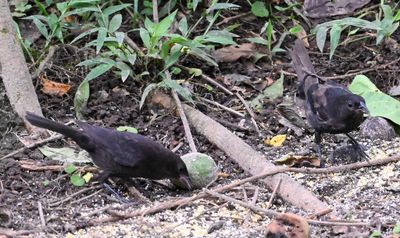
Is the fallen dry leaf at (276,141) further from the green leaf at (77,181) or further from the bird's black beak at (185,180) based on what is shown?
the green leaf at (77,181)

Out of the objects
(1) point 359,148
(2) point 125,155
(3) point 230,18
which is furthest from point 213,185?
(3) point 230,18

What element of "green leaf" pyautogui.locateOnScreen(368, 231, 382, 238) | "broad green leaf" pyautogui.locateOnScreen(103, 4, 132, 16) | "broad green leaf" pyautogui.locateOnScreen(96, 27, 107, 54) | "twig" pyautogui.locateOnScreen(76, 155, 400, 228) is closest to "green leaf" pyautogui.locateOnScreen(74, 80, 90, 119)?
"broad green leaf" pyautogui.locateOnScreen(96, 27, 107, 54)

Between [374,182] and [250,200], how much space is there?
779 mm

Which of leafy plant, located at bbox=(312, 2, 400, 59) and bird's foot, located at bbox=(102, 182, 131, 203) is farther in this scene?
leafy plant, located at bbox=(312, 2, 400, 59)

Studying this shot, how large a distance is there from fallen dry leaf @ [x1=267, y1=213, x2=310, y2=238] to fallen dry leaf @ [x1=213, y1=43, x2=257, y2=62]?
283cm

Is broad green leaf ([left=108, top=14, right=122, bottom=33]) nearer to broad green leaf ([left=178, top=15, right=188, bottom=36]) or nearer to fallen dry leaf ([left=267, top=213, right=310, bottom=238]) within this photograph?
broad green leaf ([left=178, top=15, right=188, bottom=36])

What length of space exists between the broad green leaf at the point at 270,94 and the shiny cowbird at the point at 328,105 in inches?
8.7

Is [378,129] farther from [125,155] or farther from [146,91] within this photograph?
[125,155]

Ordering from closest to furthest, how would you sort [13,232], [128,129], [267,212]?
1. [13,232]
2. [267,212]
3. [128,129]

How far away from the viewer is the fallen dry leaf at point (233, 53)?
679 cm

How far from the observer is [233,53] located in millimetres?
6824

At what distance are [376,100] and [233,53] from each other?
4.25ft

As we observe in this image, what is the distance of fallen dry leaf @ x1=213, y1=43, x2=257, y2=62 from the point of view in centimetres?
679

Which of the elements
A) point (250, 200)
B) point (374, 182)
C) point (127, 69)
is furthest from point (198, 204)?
point (127, 69)
